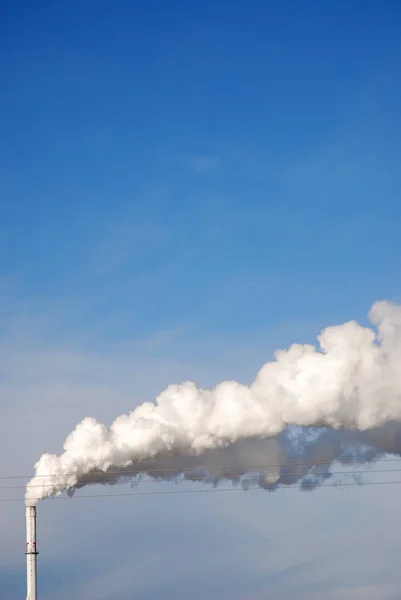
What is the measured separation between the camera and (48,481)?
4055 inches

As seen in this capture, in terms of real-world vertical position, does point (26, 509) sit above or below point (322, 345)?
below

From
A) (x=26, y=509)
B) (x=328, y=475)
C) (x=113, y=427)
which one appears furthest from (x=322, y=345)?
(x=26, y=509)

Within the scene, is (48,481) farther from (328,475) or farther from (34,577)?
(328,475)

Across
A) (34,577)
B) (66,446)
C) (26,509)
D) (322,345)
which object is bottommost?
(34,577)

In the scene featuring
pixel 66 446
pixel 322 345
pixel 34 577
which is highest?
pixel 322 345

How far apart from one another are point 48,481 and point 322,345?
120 ft

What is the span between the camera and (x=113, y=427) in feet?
336

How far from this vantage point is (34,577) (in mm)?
97062

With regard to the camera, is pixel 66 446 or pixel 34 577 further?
pixel 66 446

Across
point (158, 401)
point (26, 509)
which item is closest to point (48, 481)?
point (26, 509)

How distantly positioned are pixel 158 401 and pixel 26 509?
2017cm

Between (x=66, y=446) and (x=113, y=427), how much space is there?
6.33 metres

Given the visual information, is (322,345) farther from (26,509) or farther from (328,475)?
(26,509)

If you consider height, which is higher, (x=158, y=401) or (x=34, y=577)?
(x=158, y=401)
